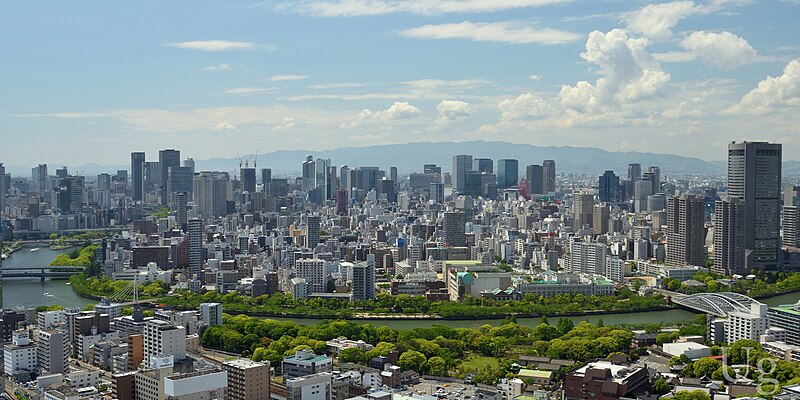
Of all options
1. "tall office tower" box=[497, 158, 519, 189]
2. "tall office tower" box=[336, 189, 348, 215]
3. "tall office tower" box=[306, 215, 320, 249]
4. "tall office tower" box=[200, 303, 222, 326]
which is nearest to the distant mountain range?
"tall office tower" box=[497, 158, 519, 189]

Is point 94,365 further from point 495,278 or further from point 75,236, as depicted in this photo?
point 75,236

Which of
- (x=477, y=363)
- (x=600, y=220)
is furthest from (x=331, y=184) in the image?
(x=477, y=363)

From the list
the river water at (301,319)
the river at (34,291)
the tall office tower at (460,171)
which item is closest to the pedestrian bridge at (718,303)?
the river water at (301,319)

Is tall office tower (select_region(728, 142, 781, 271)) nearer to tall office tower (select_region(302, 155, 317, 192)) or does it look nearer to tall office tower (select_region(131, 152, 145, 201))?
tall office tower (select_region(302, 155, 317, 192))

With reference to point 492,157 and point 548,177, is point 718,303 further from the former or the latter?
point 492,157

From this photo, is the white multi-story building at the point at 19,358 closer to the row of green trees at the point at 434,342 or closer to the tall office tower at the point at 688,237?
the row of green trees at the point at 434,342

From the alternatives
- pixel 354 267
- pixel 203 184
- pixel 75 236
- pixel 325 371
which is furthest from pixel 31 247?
pixel 325 371

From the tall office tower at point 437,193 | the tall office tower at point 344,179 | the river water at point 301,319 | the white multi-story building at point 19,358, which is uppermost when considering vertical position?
the tall office tower at point 344,179

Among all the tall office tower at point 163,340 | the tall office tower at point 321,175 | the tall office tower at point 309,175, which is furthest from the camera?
the tall office tower at point 309,175
